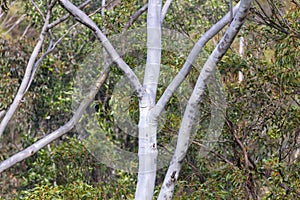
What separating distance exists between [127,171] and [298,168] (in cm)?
226

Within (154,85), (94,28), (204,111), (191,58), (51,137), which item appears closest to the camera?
(191,58)

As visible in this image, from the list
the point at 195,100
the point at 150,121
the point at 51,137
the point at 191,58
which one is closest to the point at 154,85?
the point at 150,121

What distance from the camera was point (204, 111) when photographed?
21.7 feet

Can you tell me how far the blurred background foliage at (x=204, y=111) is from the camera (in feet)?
20.6

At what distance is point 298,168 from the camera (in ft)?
20.2

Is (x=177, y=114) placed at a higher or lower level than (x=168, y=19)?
lower

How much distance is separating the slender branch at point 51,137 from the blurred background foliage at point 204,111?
0.85 feet

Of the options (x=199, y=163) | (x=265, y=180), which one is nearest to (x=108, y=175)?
(x=199, y=163)

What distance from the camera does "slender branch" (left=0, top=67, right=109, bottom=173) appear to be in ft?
21.6

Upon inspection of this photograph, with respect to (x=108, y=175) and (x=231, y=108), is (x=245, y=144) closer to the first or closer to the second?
(x=231, y=108)

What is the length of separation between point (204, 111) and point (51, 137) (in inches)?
64.9

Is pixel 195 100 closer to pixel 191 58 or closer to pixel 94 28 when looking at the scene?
pixel 191 58

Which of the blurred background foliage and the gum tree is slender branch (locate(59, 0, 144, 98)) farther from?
the blurred background foliage

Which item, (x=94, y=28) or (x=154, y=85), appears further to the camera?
(x=154, y=85)
